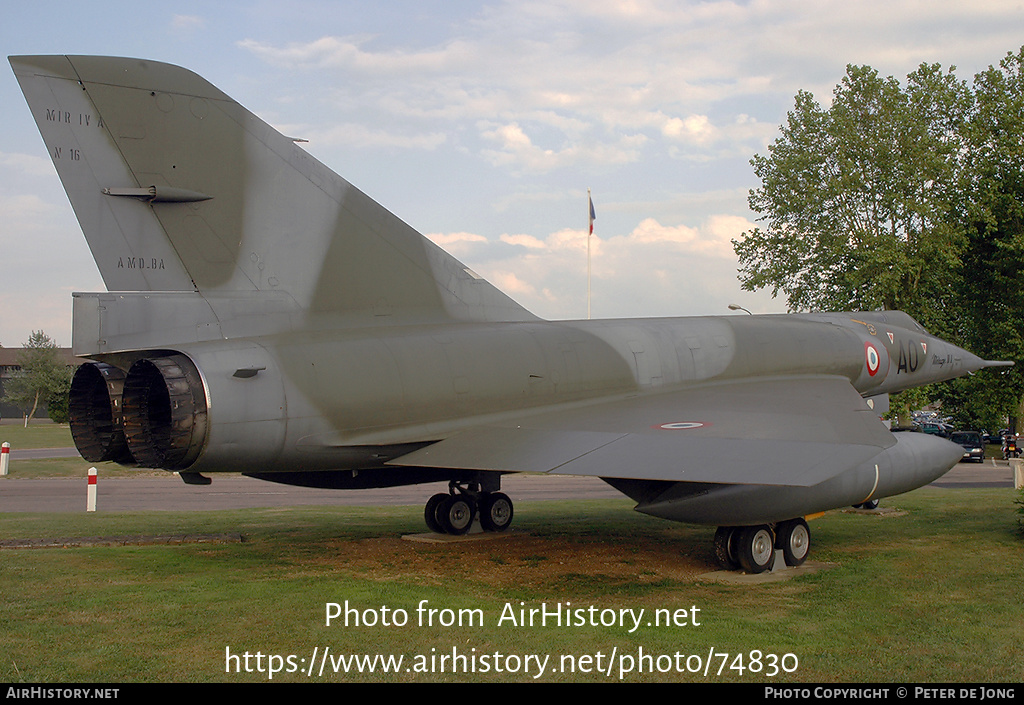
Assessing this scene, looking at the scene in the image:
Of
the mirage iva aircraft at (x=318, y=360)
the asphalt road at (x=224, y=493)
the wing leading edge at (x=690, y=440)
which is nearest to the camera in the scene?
the wing leading edge at (x=690, y=440)

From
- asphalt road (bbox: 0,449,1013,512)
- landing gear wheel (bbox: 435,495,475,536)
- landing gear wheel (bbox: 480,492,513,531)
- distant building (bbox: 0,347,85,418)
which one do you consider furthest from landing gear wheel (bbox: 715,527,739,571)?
distant building (bbox: 0,347,85,418)

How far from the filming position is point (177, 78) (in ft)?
28.8

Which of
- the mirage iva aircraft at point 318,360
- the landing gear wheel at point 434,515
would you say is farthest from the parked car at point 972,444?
the landing gear wheel at point 434,515

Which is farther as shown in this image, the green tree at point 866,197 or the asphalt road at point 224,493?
the green tree at point 866,197

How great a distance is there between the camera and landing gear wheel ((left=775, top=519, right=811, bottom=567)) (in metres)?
9.84

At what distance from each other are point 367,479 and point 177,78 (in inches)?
200

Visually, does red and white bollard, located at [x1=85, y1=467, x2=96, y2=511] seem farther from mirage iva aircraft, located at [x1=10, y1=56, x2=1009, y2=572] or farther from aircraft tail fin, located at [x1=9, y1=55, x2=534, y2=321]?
aircraft tail fin, located at [x1=9, y1=55, x2=534, y2=321]

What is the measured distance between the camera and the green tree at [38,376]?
6450cm

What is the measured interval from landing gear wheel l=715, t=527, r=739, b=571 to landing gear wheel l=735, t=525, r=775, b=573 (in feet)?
0.20

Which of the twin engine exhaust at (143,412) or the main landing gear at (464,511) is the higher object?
the twin engine exhaust at (143,412)

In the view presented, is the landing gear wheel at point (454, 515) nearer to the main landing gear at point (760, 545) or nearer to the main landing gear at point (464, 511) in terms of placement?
the main landing gear at point (464, 511)

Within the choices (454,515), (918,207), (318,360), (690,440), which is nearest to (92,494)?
(454,515)

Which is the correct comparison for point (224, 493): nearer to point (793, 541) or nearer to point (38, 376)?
point (793, 541)
